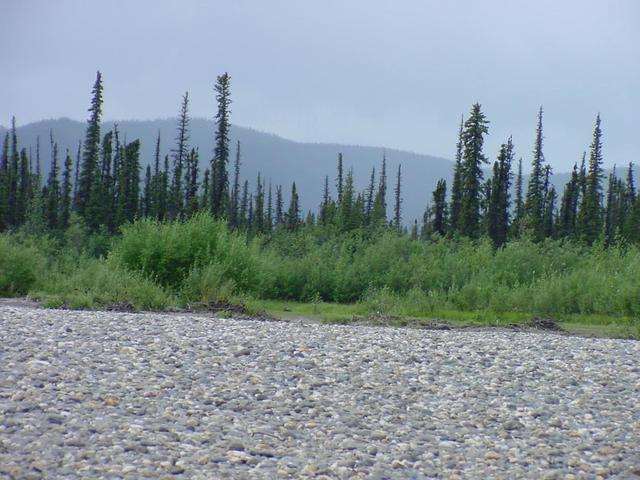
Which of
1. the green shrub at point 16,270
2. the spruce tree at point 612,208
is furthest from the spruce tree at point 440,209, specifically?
the green shrub at point 16,270

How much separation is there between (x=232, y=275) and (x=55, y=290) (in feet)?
17.0

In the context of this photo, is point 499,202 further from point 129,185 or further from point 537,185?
point 129,185

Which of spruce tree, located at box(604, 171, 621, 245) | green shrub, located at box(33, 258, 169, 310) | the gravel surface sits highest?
spruce tree, located at box(604, 171, 621, 245)

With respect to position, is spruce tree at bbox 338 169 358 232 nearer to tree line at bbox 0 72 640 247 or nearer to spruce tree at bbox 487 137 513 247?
tree line at bbox 0 72 640 247

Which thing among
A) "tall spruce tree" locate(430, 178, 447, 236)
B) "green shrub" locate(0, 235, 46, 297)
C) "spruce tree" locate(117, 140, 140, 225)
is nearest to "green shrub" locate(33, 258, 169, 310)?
"green shrub" locate(0, 235, 46, 297)

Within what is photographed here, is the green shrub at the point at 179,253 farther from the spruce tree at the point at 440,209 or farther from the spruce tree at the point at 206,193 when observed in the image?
the spruce tree at the point at 206,193

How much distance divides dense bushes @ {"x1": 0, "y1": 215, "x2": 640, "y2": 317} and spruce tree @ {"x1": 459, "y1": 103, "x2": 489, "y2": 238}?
30.2 m

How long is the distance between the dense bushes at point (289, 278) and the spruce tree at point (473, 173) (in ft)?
99.0

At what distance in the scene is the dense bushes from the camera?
20828 millimetres

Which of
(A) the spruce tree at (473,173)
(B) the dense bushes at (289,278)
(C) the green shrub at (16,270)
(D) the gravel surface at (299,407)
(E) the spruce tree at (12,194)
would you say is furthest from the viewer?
(E) the spruce tree at (12,194)

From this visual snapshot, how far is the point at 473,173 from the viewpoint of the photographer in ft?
205

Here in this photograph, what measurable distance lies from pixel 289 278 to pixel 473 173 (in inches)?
1335

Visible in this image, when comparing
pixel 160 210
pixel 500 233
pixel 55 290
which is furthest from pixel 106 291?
pixel 160 210

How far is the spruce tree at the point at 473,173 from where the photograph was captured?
204ft
